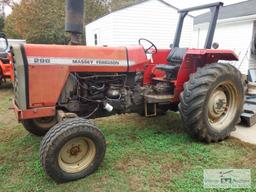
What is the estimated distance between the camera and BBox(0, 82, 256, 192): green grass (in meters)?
2.80

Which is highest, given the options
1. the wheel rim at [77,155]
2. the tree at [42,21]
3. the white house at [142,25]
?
the tree at [42,21]

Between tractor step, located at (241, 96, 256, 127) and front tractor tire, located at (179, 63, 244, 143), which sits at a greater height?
front tractor tire, located at (179, 63, 244, 143)

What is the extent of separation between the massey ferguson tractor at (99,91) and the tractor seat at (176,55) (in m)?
0.02

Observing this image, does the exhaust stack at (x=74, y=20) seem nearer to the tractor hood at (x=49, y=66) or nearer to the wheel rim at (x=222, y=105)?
the tractor hood at (x=49, y=66)

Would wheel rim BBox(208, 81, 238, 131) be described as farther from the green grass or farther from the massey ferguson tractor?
the green grass

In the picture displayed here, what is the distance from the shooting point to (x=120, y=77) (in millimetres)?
3746

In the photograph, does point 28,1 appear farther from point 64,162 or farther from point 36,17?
point 64,162

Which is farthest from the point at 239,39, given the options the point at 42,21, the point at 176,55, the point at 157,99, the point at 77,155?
the point at 42,21

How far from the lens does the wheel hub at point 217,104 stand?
388 centimetres

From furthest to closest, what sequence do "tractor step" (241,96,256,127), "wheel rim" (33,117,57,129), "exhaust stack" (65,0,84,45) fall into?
"tractor step" (241,96,256,127), "wheel rim" (33,117,57,129), "exhaust stack" (65,0,84,45)

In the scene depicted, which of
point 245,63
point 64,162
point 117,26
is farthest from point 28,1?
point 64,162

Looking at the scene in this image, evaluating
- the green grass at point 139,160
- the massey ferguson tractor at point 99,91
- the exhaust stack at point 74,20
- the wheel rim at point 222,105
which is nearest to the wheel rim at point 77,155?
the massey ferguson tractor at point 99,91

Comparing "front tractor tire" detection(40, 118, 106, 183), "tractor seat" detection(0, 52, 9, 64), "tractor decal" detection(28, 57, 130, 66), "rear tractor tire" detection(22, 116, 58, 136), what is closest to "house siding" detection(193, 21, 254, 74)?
"tractor seat" detection(0, 52, 9, 64)

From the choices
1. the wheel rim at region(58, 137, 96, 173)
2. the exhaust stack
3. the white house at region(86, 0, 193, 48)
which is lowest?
the wheel rim at region(58, 137, 96, 173)
